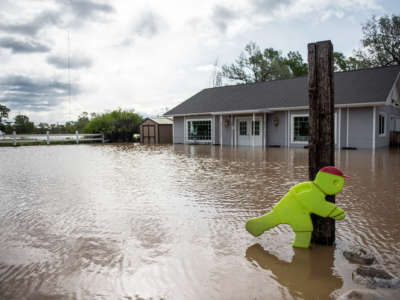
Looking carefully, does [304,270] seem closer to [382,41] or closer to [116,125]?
[116,125]

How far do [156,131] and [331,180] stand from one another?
23.3 metres

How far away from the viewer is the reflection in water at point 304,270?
2156 mm

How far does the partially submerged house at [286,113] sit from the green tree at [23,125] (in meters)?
28.9

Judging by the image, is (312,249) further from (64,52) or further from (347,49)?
(347,49)

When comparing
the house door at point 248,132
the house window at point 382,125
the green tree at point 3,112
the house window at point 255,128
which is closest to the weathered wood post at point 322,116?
the house window at point 382,125

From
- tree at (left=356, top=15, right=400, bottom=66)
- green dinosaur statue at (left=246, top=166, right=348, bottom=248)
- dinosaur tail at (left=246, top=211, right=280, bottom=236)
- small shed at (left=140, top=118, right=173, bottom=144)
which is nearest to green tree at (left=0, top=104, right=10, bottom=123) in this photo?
small shed at (left=140, top=118, right=173, bottom=144)

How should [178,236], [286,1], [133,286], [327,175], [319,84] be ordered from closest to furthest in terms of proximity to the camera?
[133,286] < [327,175] < [319,84] < [178,236] < [286,1]

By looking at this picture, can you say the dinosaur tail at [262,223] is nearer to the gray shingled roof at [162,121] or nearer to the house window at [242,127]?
the house window at [242,127]

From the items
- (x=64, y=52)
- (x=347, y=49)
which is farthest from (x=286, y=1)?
(x=347, y=49)

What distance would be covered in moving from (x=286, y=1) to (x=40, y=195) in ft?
41.0

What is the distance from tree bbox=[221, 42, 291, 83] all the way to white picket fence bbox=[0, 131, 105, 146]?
663 inches

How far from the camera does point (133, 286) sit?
221cm

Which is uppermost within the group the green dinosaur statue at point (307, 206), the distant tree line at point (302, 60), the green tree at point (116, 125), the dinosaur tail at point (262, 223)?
the distant tree line at point (302, 60)

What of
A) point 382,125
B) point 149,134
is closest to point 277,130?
point 382,125
